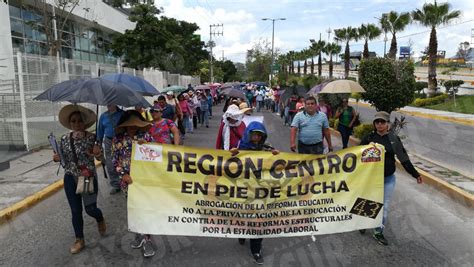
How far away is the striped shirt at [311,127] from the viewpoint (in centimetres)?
651

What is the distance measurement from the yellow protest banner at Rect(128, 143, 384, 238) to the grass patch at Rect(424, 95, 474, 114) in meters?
22.9

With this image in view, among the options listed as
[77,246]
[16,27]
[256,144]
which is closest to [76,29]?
[16,27]

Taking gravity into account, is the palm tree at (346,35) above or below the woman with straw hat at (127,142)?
above

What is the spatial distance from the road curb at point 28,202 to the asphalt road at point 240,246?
0.11 meters

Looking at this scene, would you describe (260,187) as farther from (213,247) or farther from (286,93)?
(286,93)

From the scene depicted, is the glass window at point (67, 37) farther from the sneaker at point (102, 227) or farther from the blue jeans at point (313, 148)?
the sneaker at point (102, 227)

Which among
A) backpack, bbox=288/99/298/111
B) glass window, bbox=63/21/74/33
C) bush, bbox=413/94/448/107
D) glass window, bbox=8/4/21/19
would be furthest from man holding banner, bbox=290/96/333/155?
bush, bbox=413/94/448/107

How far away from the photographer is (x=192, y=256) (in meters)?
4.68

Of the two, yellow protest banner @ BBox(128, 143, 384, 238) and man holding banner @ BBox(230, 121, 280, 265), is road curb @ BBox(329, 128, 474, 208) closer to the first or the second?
yellow protest banner @ BBox(128, 143, 384, 238)

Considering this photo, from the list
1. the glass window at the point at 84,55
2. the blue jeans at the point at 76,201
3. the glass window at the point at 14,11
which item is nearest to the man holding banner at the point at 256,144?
the blue jeans at the point at 76,201

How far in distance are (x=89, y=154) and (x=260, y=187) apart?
75.9 inches

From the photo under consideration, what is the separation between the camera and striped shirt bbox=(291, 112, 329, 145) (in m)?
6.51

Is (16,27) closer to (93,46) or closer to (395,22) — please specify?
(93,46)

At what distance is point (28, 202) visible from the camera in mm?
6504
